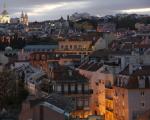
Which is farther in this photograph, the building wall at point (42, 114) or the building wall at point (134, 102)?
the building wall at point (134, 102)

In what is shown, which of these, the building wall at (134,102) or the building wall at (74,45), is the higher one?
the building wall at (134,102)

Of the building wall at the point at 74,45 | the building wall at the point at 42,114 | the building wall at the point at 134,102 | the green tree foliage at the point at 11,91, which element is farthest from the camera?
the building wall at the point at 74,45

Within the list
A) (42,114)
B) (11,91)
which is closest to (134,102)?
(42,114)

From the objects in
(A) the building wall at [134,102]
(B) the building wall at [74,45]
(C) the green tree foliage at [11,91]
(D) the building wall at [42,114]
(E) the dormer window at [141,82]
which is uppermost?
(D) the building wall at [42,114]

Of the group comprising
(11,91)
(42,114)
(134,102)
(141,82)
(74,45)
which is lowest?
(74,45)

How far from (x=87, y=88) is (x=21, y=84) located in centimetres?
959

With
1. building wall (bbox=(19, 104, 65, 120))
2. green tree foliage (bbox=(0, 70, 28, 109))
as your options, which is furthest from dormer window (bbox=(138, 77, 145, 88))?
building wall (bbox=(19, 104, 65, 120))

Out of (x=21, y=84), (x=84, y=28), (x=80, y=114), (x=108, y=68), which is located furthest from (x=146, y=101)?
(x=84, y=28)

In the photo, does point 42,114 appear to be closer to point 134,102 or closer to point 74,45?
point 134,102

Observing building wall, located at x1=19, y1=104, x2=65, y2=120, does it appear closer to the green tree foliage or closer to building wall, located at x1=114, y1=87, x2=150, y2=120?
building wall, located at x1=114, y1=87, x2=150, y2=120

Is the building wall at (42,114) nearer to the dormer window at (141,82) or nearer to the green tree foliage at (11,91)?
the dormer window at (141,82)

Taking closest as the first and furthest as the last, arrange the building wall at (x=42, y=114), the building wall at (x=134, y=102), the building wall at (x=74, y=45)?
the building wall at (x=42, y=114) < the building wall at (x=134, y=102) < the building wall at (x=74, y=45)

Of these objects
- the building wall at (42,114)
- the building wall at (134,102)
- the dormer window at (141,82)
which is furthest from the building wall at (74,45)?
the building wall at (42,114)

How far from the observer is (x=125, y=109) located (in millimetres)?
32344
